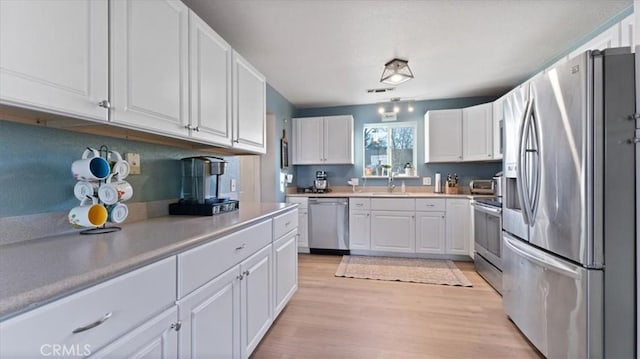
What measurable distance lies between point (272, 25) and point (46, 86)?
Answer: 1.65 metres

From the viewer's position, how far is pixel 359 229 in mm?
3979

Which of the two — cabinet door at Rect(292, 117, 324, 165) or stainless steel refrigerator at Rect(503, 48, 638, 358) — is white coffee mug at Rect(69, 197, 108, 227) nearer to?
stainless steel refrigerator at Rect(503, 48, 638, 358)

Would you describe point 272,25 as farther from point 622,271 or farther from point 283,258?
point 622,271

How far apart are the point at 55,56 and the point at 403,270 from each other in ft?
11.3

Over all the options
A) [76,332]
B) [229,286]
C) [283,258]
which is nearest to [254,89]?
[283,258]

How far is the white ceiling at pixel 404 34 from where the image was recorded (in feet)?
6.38

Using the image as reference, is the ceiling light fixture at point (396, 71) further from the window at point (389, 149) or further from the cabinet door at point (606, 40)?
the window at point (389, 149)

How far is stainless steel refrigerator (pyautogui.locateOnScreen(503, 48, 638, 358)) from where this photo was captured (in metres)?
1.32

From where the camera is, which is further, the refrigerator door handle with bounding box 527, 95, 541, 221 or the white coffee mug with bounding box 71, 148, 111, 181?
the refrigerator door handle with bounding box 527, 95, 541, 221

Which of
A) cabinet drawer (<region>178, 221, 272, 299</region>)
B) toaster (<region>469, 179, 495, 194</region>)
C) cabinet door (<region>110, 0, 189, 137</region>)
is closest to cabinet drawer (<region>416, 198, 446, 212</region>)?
toaster (<region>469, 179, 495, 194</region>)

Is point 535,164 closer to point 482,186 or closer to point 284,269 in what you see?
point 284,269

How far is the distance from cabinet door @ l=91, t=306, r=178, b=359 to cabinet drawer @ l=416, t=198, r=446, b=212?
3.39m

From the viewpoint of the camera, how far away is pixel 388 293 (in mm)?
2701

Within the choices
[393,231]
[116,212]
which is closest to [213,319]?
[116,212]
